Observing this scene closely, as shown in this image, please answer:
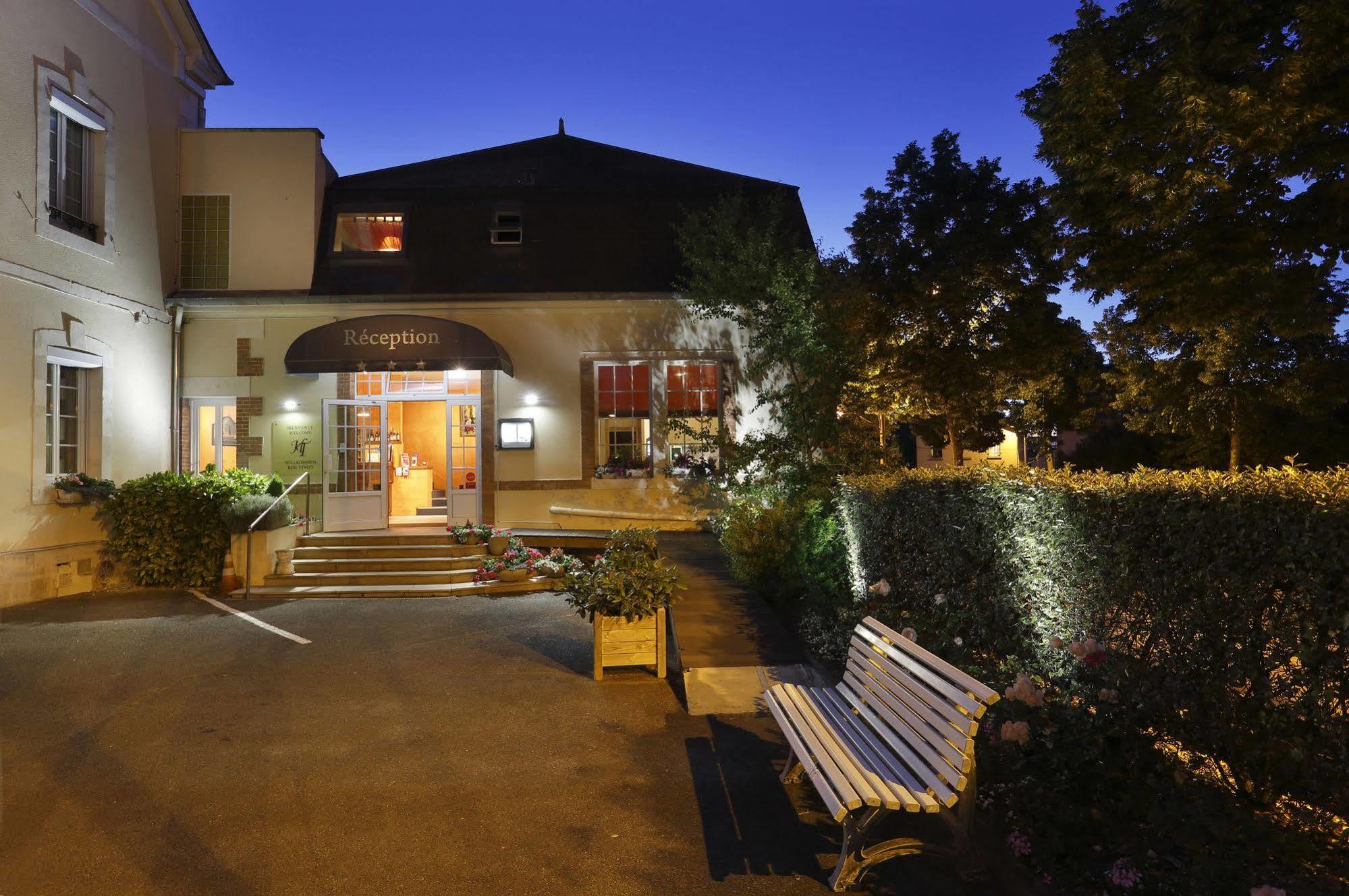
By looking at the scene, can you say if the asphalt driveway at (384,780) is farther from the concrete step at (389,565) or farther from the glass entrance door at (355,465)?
the glass entrance door at (355,465)

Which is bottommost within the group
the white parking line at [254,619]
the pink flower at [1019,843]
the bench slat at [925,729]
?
the white parking line at [254,619]

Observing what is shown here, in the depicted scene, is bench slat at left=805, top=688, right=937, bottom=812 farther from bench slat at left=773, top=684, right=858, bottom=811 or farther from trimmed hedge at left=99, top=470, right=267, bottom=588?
trimmed hedge at left=99, top=470, right=267, bottom=588

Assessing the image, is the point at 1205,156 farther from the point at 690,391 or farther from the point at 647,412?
the point at 647,412

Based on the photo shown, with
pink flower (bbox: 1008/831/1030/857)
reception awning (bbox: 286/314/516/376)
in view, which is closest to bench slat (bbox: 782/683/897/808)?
pink flower (bbox: 1008/831/1030/857)

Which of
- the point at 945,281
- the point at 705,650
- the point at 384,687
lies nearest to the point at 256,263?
the point at 384,687

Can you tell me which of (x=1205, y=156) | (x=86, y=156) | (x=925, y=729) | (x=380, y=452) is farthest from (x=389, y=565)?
(x=1205, y=156)

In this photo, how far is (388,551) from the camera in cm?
1235

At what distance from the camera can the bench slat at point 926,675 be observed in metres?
3.47

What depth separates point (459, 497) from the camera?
1466cm

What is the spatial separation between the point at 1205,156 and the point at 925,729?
1020cm

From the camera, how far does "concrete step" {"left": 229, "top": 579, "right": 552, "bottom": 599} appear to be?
11.4 meters

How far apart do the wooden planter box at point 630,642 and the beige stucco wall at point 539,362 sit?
7.66 metres

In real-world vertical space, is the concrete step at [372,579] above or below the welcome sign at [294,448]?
below

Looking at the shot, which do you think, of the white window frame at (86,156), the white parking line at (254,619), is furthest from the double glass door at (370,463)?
the white window frame at (86,156)
